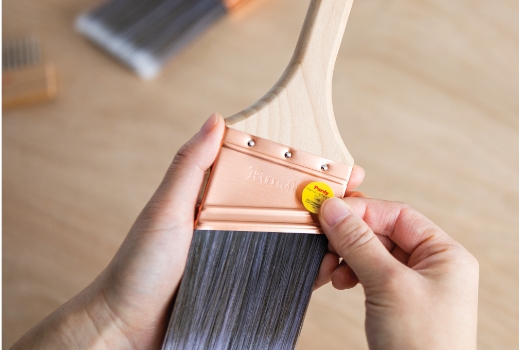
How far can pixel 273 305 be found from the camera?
68cm

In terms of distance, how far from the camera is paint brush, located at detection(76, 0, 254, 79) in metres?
1.14

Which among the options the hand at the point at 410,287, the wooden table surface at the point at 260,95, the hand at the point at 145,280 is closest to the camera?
the hand at the point at 410,287

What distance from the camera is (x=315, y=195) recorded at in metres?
0.68

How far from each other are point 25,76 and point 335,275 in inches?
31.9

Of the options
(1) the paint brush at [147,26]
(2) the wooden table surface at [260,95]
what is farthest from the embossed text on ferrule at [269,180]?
(1) the paint brush at [147,26]

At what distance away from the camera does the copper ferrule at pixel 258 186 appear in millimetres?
668

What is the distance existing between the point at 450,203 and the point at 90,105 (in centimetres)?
80

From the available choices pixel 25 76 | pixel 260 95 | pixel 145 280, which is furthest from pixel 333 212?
pixel 25 76

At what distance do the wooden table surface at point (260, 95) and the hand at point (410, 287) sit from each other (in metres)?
0.37

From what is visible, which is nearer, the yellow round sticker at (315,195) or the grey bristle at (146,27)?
the yellow round sticker at (315,195)

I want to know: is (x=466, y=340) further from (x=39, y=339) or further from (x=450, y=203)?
(x=39, y=339)

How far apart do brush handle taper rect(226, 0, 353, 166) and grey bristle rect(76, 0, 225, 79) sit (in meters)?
0.52

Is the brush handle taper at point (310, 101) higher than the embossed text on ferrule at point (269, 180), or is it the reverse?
the brush handle taper at point (310, 101)

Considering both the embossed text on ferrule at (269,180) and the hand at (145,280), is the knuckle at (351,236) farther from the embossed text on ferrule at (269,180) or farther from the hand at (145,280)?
the hand at (145,280)
